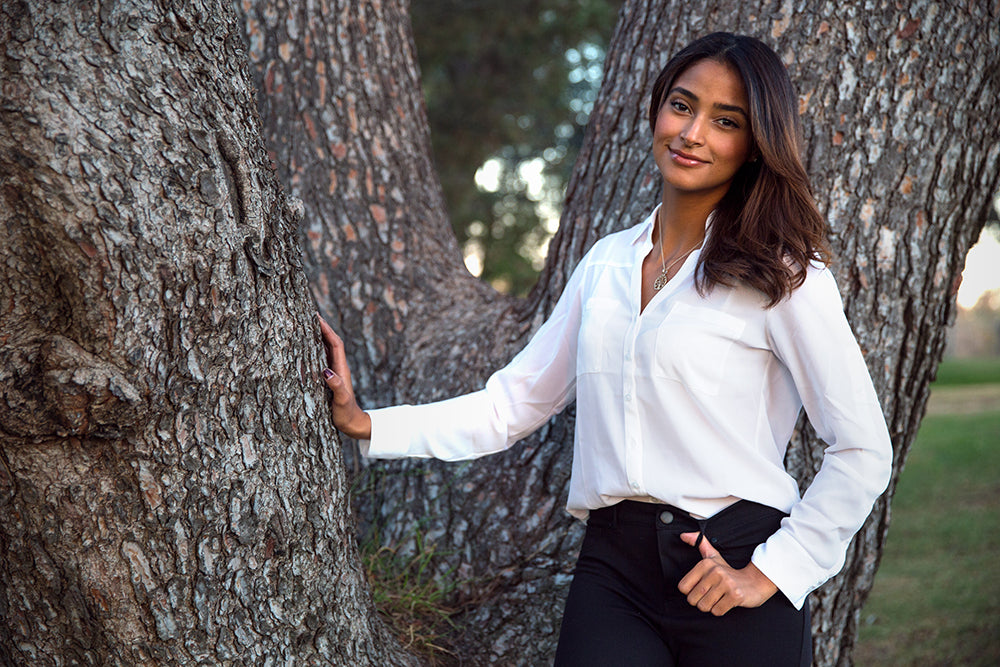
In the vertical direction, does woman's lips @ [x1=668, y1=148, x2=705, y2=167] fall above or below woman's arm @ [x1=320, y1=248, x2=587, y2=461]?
above

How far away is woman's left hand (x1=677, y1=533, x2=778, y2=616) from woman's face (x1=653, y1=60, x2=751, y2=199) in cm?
86

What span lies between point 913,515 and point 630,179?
630 centimetres

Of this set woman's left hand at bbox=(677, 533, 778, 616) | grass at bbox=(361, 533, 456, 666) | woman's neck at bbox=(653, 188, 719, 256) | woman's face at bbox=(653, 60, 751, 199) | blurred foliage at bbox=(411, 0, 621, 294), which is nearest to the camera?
woman's left hand at bbox=(677, 533, 778, 616)

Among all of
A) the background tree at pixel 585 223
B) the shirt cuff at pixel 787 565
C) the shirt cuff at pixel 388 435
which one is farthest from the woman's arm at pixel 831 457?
the shirt cuff at pixel 388 435

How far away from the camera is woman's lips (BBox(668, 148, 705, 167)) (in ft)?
6.92

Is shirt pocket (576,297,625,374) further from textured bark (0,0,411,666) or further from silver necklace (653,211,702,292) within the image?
textured bark (0,0,411,666)

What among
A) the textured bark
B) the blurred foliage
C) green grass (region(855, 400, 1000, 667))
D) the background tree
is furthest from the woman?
the blurred foliage

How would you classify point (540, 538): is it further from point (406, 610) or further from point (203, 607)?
point (203, 607)

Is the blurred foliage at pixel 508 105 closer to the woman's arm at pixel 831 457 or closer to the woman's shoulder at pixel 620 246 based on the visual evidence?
the woman's shoulder at pixel 620 246

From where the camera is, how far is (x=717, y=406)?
2.00 metres

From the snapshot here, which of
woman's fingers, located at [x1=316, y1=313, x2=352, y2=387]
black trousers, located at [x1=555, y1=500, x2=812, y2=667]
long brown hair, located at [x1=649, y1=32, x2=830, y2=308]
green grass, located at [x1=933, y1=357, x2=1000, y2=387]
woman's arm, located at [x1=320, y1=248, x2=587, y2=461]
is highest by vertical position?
long brown hair, located at [x1=649, y1=32, x2=830, y2=308]

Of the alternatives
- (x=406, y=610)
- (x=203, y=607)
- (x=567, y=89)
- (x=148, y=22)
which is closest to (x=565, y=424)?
(x=406, y=610)

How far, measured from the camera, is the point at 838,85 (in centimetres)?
264

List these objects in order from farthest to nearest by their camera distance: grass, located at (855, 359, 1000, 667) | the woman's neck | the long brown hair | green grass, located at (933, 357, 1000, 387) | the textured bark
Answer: green grass, located at (933, 357, 1000, 387) → grass, located at (855, 359, 1000, 667) → the woman's neck → the long brown hair → the textured bark
